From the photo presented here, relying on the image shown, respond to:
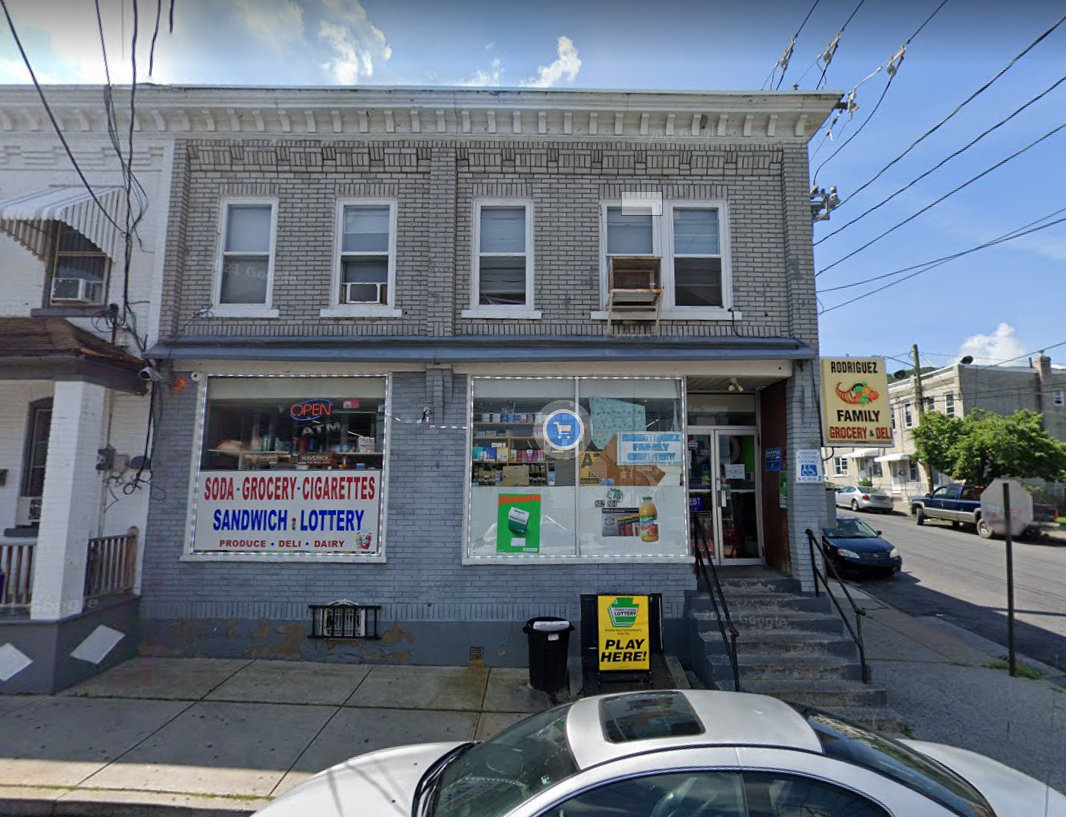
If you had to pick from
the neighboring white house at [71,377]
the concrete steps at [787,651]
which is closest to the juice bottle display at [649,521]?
the concrete steps at [787,651]

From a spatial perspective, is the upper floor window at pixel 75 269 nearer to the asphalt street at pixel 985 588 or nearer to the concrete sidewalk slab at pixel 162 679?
the concrete sidewalk slab at pixel 162 679

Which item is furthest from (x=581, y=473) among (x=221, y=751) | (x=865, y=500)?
(x=865, y=500)

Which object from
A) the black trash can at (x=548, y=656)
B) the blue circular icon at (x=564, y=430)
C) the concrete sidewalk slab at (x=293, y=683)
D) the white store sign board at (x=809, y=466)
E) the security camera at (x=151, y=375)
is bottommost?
the concrete sidewalk slab at (x=293, y=683)

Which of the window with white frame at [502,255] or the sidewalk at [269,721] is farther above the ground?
the window with white frame at [502,255]

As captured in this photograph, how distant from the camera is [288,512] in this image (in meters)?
7.21

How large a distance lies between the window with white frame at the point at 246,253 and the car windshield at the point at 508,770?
6.89 metres

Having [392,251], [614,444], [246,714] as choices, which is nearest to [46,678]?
[246,714]

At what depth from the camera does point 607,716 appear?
2783 millimetres

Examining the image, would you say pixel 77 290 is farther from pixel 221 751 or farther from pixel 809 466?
pixel 809 466

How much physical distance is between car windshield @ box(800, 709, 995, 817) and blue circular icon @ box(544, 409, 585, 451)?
4.76m

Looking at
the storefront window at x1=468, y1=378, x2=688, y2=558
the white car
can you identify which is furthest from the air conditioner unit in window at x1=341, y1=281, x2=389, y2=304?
the white car

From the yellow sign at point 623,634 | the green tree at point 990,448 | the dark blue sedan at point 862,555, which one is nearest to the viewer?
the yellow sign at point 623,634

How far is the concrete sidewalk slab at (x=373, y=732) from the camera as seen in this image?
4.68 metres

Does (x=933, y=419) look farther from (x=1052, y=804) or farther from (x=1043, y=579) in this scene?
(x=1052, y=804)
